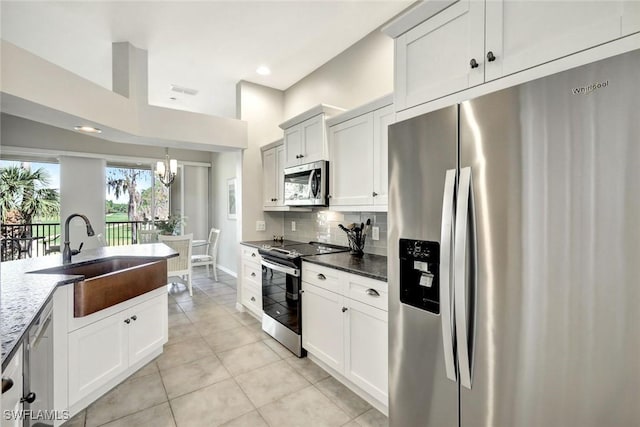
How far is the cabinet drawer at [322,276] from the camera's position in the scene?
93.4 inches

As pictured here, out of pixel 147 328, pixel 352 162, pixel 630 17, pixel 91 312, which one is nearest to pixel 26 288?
pixel 91 312

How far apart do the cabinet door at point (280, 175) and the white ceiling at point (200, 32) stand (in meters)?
0.99

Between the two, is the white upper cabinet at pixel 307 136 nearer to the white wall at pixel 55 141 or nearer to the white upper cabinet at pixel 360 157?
the white upper cabinet at pixel 360 157

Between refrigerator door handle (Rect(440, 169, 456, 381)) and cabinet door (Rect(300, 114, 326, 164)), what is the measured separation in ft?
5.63

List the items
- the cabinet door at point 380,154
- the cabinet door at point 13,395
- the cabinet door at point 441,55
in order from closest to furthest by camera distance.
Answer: the cabinet door at point 13,395
the cabinet door at point 441,55
the cabinet door at point 380,154

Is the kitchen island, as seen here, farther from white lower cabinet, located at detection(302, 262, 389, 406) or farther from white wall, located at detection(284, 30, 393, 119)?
white wall, located at detection(284, 30, 393, 119)

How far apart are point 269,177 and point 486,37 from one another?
302 cm

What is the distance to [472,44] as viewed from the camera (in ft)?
4.65

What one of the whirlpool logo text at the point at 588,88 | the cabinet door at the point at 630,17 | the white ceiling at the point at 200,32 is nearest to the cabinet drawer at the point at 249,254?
the white ceiling at the point at 200,32

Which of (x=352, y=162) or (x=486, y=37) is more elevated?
(x=486, y=37)

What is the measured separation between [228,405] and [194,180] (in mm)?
5635

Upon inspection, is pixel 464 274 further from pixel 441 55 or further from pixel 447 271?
pixel 441 55

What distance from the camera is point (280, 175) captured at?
3.81 m

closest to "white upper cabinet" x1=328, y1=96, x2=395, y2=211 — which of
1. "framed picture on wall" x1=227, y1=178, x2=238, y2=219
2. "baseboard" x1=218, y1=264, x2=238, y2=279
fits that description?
"framed picture on wall" x1=227, y1=178, x2=238, y2=219
